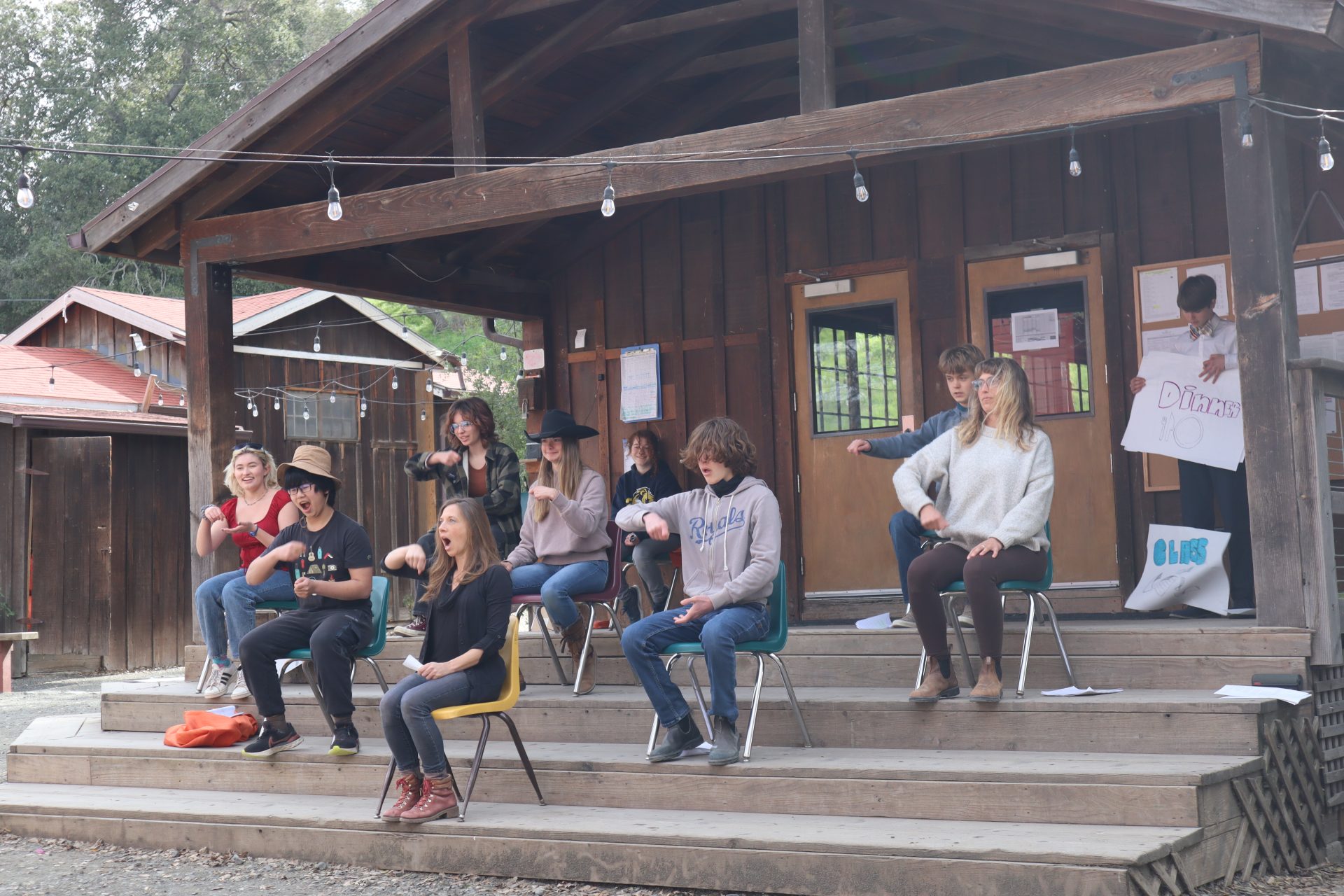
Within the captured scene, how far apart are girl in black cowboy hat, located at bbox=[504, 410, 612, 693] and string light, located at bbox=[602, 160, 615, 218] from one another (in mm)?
1089

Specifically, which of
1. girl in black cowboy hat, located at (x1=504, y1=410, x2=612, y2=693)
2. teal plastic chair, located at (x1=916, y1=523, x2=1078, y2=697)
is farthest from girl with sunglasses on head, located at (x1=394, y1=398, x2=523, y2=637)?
teal plastic chair, located at (x1=916, y1=523, x2=1078, y2=697)

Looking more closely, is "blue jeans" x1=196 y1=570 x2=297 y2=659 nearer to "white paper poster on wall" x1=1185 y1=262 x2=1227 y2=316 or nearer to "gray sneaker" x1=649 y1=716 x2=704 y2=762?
"gray sneaker" x1=649 y1=716 x2=704 y2=762

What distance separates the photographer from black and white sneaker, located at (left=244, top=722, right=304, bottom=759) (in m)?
6.32

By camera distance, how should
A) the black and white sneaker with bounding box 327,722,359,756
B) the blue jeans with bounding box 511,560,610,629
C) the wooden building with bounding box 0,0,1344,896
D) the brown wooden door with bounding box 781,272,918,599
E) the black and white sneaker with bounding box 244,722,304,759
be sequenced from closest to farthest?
the wooden building with bounding box 0,0,1344,896 < the black and white sneaker with bounding box 327,722,359,756 < the black and white sneaker with bounding box 244,722,304,759 < the blue jeans with bounding box 511,560,610,629 < the brown wooden door with bounding box 781,272,918,599

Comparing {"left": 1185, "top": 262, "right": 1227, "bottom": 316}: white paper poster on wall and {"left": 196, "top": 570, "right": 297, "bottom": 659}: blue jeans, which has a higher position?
{"left": 1185, "top": 262, "right": 1227, "bottom": 316}: white paper poster on wall

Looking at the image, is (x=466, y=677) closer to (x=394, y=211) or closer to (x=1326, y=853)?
(x=394, y=211)

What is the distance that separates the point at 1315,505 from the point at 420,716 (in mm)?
3562

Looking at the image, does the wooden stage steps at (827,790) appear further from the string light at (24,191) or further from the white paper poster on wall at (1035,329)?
the string light at (24,191)

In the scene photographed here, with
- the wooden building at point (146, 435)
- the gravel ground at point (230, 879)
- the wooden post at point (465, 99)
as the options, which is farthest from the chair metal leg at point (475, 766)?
the wooden building at point (146, 435)

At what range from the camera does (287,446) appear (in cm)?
1716

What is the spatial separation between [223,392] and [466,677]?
130 inches

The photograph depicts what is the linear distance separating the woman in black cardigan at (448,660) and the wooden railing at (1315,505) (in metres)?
3.05

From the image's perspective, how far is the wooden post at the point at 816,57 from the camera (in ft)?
20.4

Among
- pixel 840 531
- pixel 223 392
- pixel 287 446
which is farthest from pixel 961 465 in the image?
pixel 287 446
